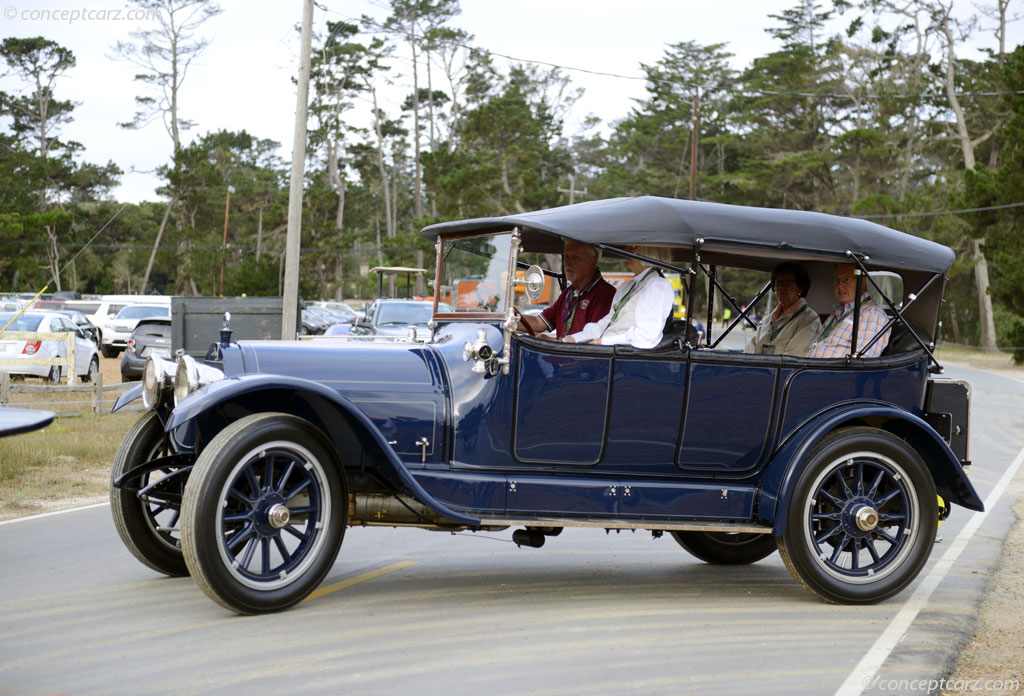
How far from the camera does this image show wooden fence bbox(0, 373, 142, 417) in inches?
554

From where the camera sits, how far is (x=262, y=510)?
5.07m

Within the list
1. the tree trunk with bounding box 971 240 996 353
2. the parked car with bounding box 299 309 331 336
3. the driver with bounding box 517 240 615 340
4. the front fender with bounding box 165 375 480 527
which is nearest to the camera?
the front fender with bounding box 165 375 480 527

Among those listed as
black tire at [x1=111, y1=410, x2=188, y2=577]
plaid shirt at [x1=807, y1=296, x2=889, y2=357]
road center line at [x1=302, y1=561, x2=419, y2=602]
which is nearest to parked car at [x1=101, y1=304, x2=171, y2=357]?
road center line at [x1=302, y1=561, x2=419, y2=602]

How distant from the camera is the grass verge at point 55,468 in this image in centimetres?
936

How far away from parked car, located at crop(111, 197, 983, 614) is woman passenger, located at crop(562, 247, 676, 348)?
0.10 m

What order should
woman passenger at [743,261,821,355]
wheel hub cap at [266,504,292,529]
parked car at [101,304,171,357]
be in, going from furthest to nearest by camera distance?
1. parked car at [101,304,171,357]
2. woman passenger at [743,261,821,355]
3. wheel hub cap at [266,504,292,529]

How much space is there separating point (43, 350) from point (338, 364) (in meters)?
15.6

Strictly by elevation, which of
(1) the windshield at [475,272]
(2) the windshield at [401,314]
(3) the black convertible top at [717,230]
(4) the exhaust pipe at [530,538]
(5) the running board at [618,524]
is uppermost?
(3) the black convertible top at [717,230]

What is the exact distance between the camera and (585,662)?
4633mm

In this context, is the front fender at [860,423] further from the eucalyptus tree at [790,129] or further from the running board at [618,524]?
the eucalyptus tree at [790,129]

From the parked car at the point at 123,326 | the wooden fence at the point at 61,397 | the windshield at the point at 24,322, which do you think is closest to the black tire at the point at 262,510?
the wooden fence at the point at 61,397

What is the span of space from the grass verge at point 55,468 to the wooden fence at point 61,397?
946mm

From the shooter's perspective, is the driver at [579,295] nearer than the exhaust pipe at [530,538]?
No

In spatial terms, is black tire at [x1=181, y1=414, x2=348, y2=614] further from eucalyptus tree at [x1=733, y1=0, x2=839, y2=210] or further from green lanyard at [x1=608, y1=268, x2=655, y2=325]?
eucalyptus tree at [x1=733, y1=0, x2=839, y2=210]
